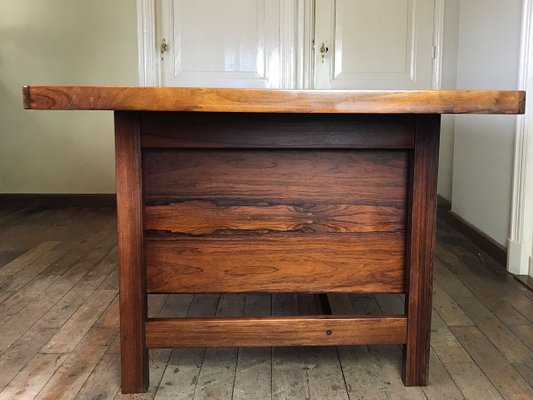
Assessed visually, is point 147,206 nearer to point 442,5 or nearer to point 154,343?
point 154,343

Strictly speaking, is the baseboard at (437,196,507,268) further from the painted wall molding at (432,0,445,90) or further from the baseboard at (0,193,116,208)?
the baseboard at (0,193,116,208)

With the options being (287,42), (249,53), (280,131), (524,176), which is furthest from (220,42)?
(280,131)

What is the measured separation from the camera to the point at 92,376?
1.52 meters

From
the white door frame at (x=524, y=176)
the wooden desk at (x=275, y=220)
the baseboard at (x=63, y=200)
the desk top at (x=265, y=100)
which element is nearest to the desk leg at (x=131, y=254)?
the wooden desk at (x=275, y=220)

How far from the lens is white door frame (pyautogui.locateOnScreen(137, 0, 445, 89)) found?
3859mm

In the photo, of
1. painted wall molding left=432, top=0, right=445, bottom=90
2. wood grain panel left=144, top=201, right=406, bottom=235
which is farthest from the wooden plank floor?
painted wall molding left=432, top=0, right=445, bottom=90

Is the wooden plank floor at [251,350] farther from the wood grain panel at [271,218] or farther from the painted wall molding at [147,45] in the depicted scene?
the painted wall molding at [147,45]

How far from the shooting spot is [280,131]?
4.53ft

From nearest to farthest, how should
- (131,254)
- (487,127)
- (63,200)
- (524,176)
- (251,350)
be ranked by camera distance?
(131,254) < (251,350) < (524,176) < (487,127) < (63,200)

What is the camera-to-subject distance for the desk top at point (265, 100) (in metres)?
1.16

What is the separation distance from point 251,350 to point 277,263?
1.20 ft

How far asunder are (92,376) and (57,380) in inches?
3.4

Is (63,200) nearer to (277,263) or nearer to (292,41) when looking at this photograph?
(292,41)

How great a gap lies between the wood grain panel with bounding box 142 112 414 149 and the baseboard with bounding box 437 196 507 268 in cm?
149
